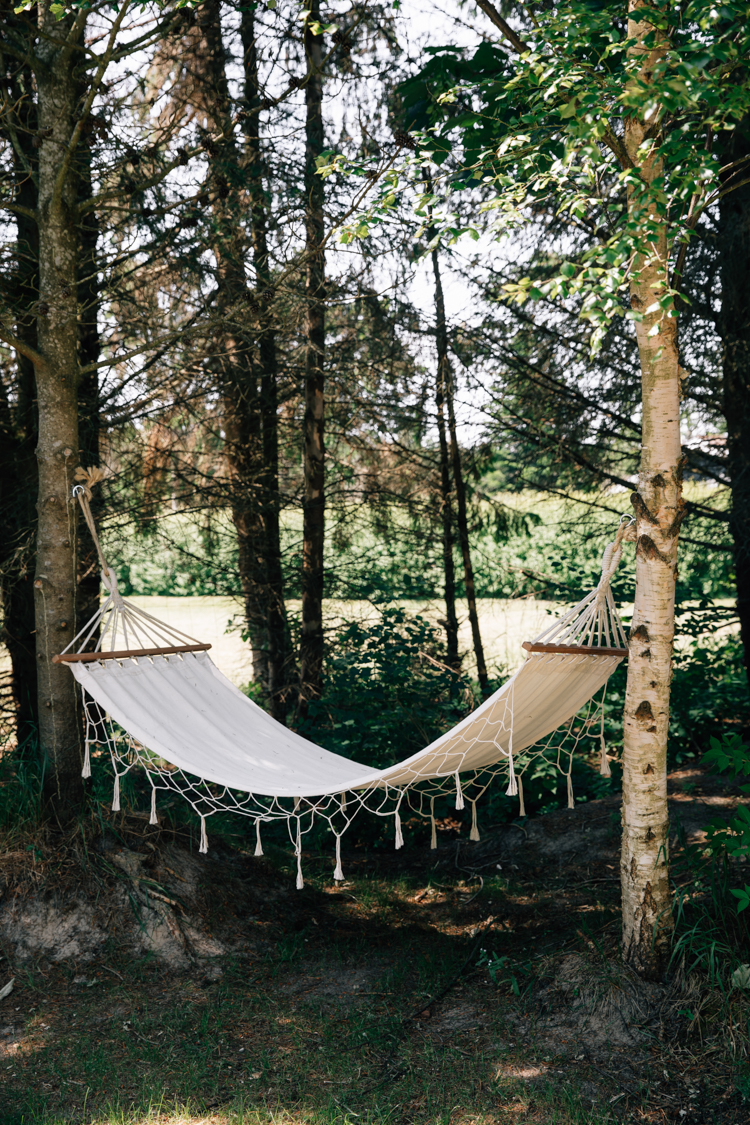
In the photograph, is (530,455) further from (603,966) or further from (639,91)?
(639,91)

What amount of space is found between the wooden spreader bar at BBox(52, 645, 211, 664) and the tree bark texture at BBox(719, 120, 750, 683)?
2527 mm

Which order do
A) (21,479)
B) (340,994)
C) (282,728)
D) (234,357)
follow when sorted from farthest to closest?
(234,357), (21,479), (282,728), (340,994)

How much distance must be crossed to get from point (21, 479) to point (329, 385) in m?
1.69

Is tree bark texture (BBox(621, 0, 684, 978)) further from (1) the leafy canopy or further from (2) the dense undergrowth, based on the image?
(2) the dense undergrowth

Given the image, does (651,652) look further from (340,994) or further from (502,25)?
(502,25)

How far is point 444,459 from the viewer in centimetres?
479

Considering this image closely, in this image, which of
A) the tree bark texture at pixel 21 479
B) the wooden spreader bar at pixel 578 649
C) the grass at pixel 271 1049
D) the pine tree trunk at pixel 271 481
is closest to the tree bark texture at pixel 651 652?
the wooden spreader bar at pixel 578 649

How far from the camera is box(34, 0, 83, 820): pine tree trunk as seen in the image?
2.86m

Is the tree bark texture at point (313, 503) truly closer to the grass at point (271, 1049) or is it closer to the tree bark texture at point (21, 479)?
the tree bark texture at point (21, 479)

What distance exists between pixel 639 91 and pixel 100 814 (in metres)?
2.59

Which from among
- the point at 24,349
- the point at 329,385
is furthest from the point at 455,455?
the point at 24,349

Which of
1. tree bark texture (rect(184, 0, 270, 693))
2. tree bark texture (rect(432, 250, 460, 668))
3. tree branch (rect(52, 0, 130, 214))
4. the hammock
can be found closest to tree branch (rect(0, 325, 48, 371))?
the hammock

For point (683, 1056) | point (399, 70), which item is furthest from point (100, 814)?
point (399, 70)

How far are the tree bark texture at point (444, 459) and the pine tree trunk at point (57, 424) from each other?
216 centimetres
